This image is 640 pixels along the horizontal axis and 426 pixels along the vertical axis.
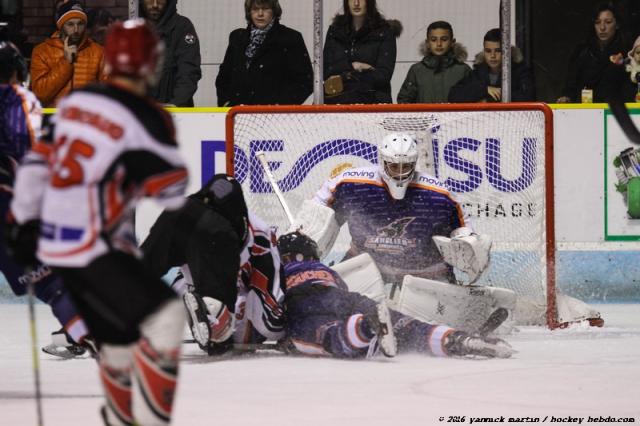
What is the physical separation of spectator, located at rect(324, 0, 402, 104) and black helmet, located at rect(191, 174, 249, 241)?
181 cm

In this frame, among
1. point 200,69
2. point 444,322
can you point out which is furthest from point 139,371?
point 200,69

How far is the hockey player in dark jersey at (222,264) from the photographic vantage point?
5.56 metres

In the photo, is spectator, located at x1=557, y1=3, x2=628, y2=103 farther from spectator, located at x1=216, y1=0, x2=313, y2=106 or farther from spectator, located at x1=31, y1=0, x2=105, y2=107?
spectator, located at x1=31, y1=0, x2=105, y2=107

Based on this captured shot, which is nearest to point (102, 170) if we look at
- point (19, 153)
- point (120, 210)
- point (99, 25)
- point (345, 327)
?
point (120, 210)

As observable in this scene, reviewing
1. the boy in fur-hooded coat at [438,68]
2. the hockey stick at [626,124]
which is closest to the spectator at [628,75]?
the boy in fur-hooded coat at [438,68]

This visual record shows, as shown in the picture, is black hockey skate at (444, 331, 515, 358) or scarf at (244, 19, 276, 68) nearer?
black hockey skate at (444, 331, 515, 358)

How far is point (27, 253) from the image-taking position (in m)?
3.51

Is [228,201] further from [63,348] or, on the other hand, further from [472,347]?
[472,347]

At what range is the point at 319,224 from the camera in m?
6.39

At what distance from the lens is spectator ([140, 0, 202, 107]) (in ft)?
24.6

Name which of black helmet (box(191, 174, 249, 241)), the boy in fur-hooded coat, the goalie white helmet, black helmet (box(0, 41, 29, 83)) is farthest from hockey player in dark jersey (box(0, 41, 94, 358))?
the boy in fur-hooded coat

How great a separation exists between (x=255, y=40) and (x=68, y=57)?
99 cm

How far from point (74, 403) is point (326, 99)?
3195 mm

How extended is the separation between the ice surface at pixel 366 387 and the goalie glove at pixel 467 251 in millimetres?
373
